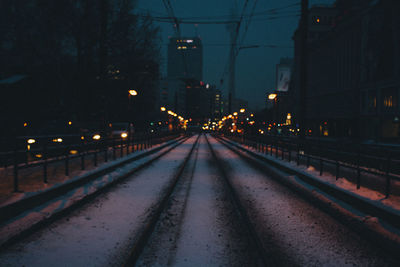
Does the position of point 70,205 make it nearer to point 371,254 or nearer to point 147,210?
point 147,210

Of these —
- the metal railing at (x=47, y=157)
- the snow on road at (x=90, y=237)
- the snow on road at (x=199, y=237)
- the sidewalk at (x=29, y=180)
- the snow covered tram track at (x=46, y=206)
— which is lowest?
the snow on road at (x=90, y=237)

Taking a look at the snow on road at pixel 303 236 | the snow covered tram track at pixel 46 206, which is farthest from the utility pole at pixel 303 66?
the snow covered tram track at pixel 46 206

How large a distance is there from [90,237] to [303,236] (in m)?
3.39

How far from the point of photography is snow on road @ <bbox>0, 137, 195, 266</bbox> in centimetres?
392

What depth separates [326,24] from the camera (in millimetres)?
95375

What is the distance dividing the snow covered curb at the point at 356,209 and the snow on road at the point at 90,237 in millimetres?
3910

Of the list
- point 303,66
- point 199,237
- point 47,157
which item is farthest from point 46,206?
point 303,66

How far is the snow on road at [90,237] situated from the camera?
3923 mm

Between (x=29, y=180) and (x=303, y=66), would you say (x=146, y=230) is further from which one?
(x=303, y=66)

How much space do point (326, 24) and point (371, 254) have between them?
345 feet

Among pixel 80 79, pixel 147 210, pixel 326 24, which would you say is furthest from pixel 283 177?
pixel 326 24

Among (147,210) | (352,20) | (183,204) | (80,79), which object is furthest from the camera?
(352,20)

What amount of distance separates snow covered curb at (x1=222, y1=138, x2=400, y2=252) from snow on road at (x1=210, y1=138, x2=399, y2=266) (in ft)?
0.96

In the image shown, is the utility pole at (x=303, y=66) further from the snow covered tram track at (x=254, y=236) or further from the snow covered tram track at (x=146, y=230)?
the snow covered tram track at (x=146, y=230)
